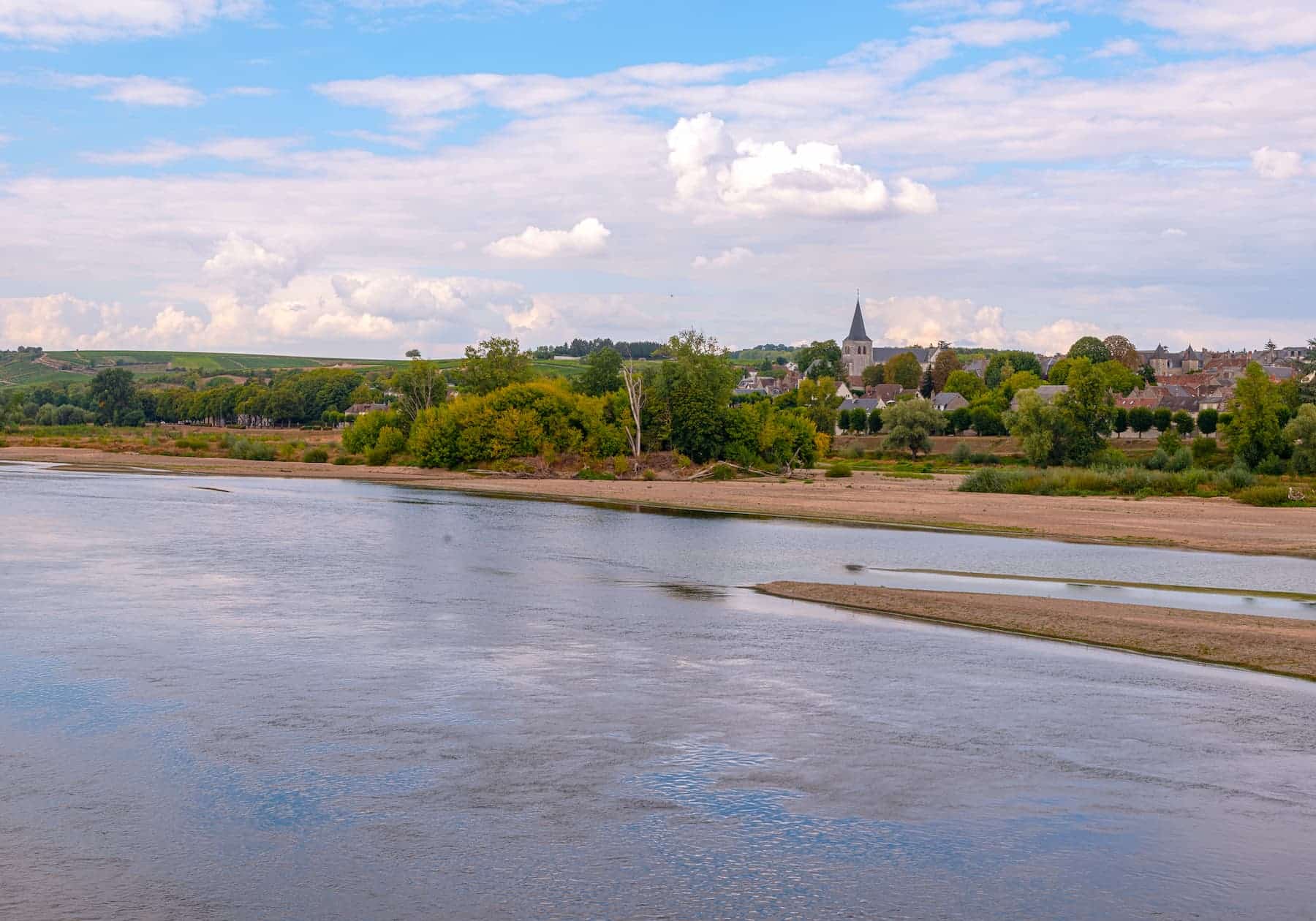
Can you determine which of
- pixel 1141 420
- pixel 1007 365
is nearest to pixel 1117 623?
pixel 1141 420

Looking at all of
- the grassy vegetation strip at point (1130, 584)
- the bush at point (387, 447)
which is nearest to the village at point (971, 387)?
the bush at point (387, 447)

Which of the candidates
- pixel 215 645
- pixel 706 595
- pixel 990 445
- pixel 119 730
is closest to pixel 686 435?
pixel 990 445

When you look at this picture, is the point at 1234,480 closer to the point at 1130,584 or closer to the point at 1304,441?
the point at 1304,441

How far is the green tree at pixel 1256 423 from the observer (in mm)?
71938

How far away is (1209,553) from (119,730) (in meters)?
34.5

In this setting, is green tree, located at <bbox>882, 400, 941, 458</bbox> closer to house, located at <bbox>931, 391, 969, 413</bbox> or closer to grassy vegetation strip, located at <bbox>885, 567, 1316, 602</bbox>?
house, located at <bbox>931, 391, 969, 413</bbox>

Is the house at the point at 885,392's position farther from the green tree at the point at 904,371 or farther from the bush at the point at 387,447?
the bush at the point at 387,447

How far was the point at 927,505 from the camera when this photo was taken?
5447 centimetres

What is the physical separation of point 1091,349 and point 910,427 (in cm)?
8353

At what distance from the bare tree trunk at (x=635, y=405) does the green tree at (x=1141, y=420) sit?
4846 cm

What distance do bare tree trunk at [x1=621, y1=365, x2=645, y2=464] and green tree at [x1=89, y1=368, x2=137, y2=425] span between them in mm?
106243

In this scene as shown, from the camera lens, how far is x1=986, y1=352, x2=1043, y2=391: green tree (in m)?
175

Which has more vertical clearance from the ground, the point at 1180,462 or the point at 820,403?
the point at 820,403

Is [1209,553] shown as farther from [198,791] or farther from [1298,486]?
[198,791]
